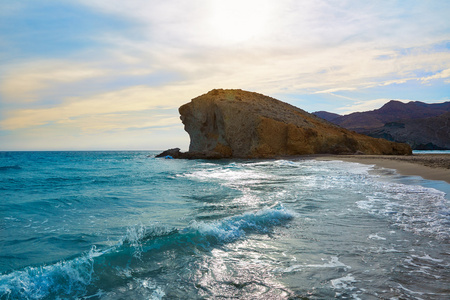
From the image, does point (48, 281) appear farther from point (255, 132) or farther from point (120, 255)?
point (255, 132)

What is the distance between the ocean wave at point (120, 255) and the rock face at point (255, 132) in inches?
1400

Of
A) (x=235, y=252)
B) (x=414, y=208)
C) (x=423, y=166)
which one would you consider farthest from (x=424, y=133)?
(x=235, y=252)

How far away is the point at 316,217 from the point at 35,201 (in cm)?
859

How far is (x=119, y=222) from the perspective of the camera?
6.53 metres

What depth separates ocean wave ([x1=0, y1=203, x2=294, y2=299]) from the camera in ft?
11.0

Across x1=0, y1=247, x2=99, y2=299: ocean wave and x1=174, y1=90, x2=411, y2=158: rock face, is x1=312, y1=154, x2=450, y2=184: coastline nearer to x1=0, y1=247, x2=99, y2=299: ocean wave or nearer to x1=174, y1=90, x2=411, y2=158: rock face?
x1=0, y1=247, x2=99, y2=299: ocean wave

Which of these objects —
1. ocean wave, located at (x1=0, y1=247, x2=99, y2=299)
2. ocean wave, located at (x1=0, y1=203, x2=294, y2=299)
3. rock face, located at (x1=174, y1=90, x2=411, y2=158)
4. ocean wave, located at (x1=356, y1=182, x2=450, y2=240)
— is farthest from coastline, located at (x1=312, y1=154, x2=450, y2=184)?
rock face, located at (x1=174, y1=90, x2=411, y2=158)

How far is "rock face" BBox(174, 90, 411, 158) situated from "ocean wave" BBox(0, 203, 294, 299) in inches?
1400

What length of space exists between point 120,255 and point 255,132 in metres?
38.5

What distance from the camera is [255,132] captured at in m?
42.1

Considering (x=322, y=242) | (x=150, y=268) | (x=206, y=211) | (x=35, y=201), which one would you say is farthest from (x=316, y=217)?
(x=35, y=201)

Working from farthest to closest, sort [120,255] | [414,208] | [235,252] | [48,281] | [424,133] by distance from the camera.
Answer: [424,133]
[414,208]
[235,252]
[120,255]
[48,281]

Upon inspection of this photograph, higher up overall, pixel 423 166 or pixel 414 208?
pixel 423 166

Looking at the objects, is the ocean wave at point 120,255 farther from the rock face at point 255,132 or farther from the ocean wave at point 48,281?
the rock face at point 255,132
